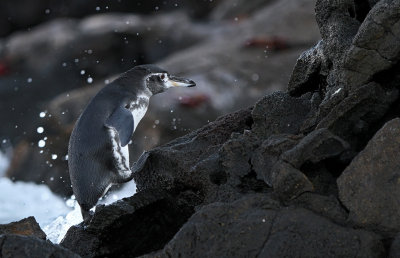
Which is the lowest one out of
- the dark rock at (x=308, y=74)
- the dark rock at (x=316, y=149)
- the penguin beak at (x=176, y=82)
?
the penguin beak at (x=176, y=82)

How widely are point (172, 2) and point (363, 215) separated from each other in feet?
37.5

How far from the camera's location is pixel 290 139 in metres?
3.19

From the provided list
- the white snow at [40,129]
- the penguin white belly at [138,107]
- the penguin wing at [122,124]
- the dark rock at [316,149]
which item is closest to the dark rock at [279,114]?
the dark rock at [316,149]

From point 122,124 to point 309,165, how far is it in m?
1.83

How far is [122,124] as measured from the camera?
15.0 feet

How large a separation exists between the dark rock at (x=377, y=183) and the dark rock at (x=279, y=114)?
83 centimetres

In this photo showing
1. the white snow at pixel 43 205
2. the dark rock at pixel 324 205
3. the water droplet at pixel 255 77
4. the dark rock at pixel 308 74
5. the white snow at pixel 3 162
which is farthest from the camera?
the water droplet at pixel 255 77

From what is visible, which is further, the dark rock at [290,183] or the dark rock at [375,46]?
the dark rock at [375,46]

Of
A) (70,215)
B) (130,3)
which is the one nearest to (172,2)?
(130,3)

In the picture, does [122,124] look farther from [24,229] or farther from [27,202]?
[27,202]

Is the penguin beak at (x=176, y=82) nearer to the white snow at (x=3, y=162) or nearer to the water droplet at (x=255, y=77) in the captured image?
the white snow at (x=3, y=162)

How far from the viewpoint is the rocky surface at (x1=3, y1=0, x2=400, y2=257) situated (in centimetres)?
279

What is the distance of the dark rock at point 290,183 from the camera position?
2.95m

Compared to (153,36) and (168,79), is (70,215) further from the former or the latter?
(153,36)
